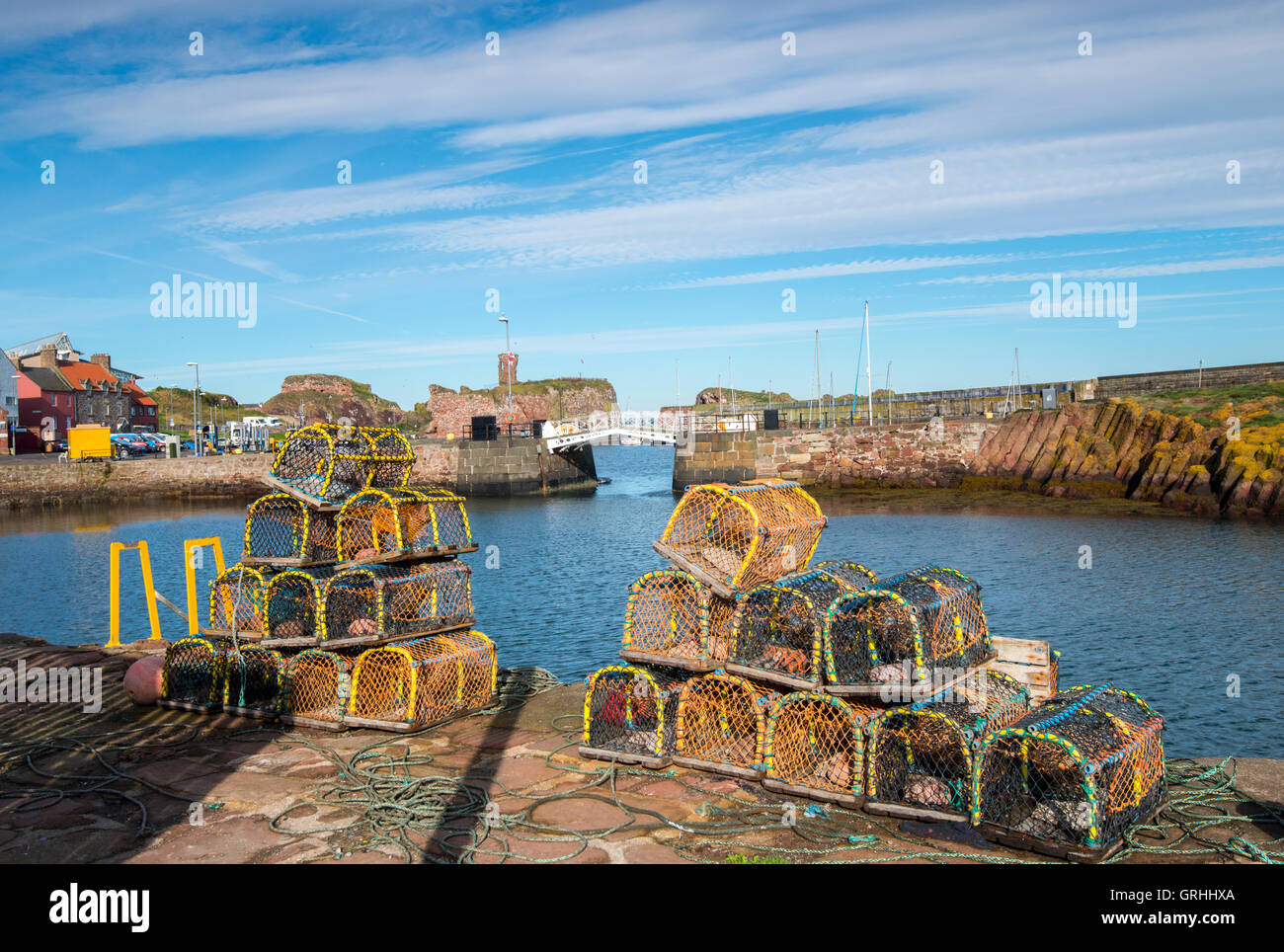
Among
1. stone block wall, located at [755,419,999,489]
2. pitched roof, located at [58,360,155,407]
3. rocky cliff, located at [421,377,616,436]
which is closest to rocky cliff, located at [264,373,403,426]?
rocky cliff, located at [421,377,616,436]

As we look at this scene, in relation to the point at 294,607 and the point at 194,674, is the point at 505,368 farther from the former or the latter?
the point at 294,607

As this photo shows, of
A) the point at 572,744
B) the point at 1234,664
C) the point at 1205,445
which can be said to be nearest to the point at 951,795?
the point at 572,744

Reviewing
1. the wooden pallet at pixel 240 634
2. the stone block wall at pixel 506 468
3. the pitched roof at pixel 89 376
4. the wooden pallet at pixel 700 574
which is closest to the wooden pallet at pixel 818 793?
the wooden pallet at pixel 700 574

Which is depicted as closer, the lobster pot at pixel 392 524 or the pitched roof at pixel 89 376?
the lobster pot at pixel 392 524

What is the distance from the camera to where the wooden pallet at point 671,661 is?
8680 mm

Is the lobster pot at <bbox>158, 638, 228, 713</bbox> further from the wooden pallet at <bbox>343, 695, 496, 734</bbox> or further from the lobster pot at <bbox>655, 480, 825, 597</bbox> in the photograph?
the lobster pot at <bbox>655, 480, 825, 597</bbox>

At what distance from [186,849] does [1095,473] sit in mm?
41655

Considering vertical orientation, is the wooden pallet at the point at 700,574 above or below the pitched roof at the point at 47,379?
below

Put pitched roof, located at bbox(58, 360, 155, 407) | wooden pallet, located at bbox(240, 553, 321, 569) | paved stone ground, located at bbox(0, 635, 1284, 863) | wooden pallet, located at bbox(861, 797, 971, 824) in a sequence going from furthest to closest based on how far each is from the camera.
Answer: pitched roof, located at bbox(58, 360, 155, 407) → wooden pallet, located at bbox(240, 553, 321, 569) → wooden pallet, located at bbox(861, 797, 971, 824) → paved stone ground, located at bbox(0, 635, 1284, 863)

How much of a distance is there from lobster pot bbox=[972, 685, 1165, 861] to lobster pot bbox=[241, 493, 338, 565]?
299 inches

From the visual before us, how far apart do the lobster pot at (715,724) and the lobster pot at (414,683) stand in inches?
119

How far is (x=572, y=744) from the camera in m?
9.71

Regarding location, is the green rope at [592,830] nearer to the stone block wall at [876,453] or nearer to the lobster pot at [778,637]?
the lobster pot at [778,637]

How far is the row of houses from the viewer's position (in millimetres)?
70312
